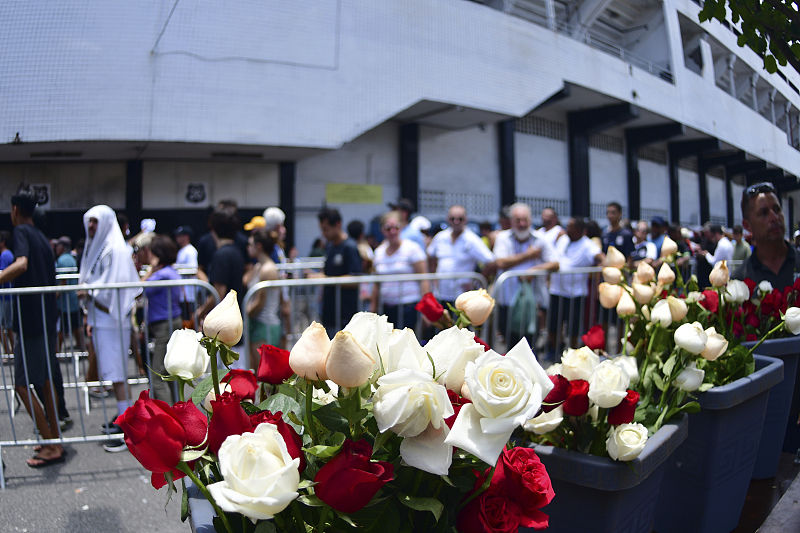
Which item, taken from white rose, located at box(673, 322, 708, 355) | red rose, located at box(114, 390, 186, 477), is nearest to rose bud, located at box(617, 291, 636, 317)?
white rose, located at box(673, 322, 708, 355)

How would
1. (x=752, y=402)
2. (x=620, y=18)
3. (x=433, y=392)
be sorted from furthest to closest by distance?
1. (x=620, y=18)
2. (x=752, y=402)
3. (x=433, y=392)

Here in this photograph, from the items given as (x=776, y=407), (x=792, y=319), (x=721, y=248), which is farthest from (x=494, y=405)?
(x=721, y=248)

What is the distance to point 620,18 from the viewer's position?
22.0 metres

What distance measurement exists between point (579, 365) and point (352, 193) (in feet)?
45.8

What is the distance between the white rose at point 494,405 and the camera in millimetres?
909

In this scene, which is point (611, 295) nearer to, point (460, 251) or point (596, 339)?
point (596, 339)

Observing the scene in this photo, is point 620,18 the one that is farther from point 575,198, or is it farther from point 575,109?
point 575,198

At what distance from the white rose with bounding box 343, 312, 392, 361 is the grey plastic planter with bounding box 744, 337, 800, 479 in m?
2.51

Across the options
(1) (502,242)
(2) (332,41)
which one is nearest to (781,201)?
(1) (502,242)

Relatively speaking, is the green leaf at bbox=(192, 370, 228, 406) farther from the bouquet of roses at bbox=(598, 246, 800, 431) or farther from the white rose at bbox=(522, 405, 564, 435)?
the bouquet of roses at bbox=(598, 246, 800, 431)

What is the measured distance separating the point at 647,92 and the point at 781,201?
18.9 metres

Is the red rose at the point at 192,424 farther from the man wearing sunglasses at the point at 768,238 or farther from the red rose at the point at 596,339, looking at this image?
the man wearing sunglasses at the point at 768,238

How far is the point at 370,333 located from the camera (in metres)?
1.07

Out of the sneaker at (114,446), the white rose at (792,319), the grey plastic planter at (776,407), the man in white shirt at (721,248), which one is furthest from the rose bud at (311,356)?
→ the man in white shirt at (721,248)
